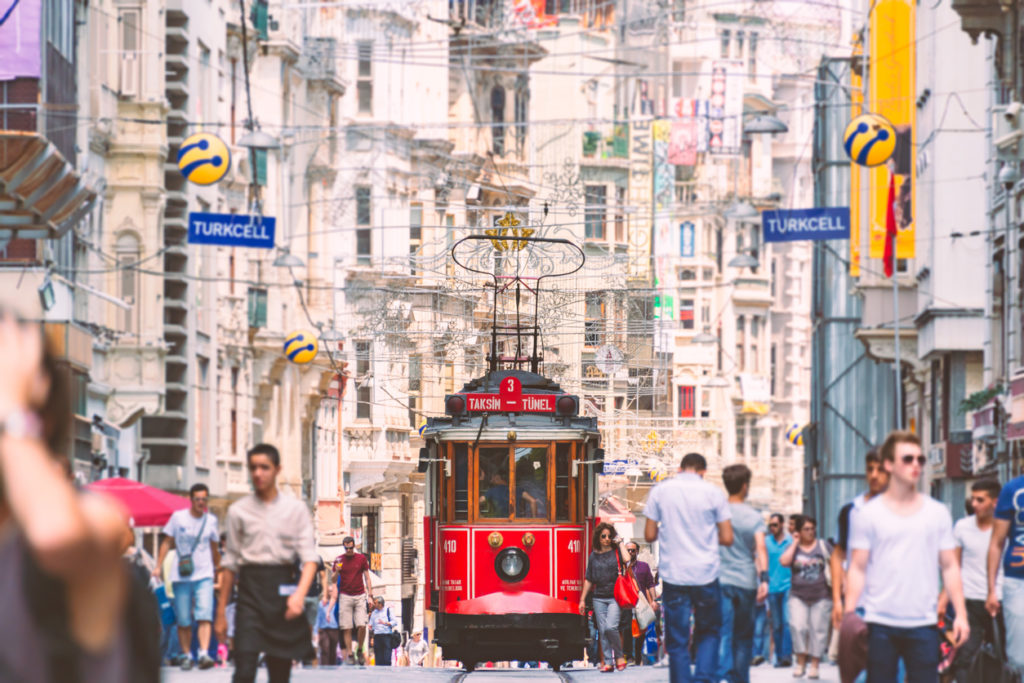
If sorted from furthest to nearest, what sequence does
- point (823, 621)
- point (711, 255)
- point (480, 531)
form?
1. point (711, 255)
2. point (480, 531)
3. point (823, 621)

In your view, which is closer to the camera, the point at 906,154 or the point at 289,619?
the point at 289,619

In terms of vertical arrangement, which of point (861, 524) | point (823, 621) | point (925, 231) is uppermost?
point (925, 231)

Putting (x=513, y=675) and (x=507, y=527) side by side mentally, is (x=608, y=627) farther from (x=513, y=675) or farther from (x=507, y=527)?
(x=507, y=527)

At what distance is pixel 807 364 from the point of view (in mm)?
135625

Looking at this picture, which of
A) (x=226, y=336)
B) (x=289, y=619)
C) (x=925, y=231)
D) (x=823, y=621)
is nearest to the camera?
(x=289, y=619)

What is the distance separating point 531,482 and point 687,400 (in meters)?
83.9

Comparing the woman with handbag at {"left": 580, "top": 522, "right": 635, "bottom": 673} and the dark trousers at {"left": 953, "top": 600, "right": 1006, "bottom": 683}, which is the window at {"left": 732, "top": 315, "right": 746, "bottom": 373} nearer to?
the woman with handbag at {"left": 580, "top": 522, "right": 635, "bottom": 673}

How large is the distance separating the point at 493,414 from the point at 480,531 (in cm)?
139

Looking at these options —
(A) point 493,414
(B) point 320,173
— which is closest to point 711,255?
(B) point 320,173

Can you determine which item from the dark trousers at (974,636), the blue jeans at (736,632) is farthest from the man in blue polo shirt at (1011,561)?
the blue jeans at (736,632)

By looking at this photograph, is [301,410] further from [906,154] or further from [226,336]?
[906,154]

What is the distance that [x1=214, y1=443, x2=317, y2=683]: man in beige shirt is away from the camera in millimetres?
12039

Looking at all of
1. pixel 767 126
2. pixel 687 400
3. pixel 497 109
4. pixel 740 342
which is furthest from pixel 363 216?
pixel 740 342

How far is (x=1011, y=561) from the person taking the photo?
1319 cm
